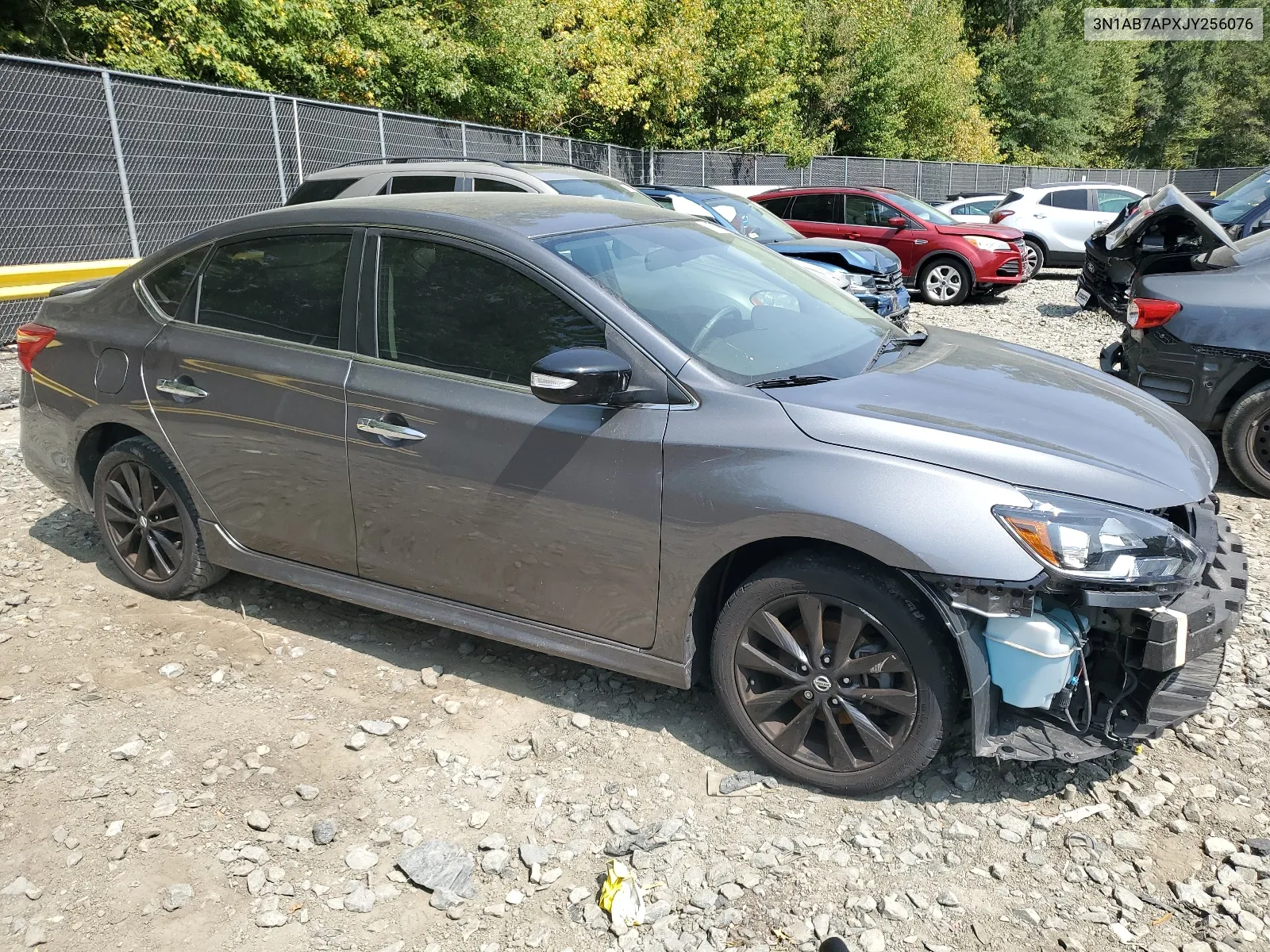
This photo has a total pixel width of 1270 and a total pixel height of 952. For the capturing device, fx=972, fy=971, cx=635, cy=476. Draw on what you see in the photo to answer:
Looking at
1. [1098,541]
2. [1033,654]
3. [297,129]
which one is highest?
[297,129]

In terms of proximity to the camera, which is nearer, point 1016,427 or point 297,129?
point 1016,427

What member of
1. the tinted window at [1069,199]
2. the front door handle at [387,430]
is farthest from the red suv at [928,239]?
the front door handle at [387,430]

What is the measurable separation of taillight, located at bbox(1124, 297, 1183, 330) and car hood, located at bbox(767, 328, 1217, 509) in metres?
2.24

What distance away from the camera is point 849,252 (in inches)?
424

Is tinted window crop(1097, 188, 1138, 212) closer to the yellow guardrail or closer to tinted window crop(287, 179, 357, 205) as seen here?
tinted window crop(287, 179, 357, 205)

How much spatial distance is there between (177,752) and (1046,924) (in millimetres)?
2695

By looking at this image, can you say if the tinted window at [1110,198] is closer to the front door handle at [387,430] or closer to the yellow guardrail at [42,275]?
the yellow guardrail at [42,275]

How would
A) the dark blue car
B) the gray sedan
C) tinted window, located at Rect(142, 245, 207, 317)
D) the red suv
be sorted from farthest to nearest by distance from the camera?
the red suv, the dark blue car, tinted window, located at Rect(142, 245, 207, 317), the gray sedan

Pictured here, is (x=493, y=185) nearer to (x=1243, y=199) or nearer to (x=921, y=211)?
(x=1243, y=199)

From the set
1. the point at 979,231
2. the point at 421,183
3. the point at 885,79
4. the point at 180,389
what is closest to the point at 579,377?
the point at 180,389

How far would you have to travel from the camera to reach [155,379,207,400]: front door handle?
12.4 ft

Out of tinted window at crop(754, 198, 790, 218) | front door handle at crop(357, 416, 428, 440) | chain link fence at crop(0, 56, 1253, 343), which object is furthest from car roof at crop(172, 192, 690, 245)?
tinted window at crop(754, 198, 790, 218)

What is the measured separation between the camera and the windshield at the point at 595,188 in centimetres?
830

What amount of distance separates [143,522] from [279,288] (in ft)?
4.19
